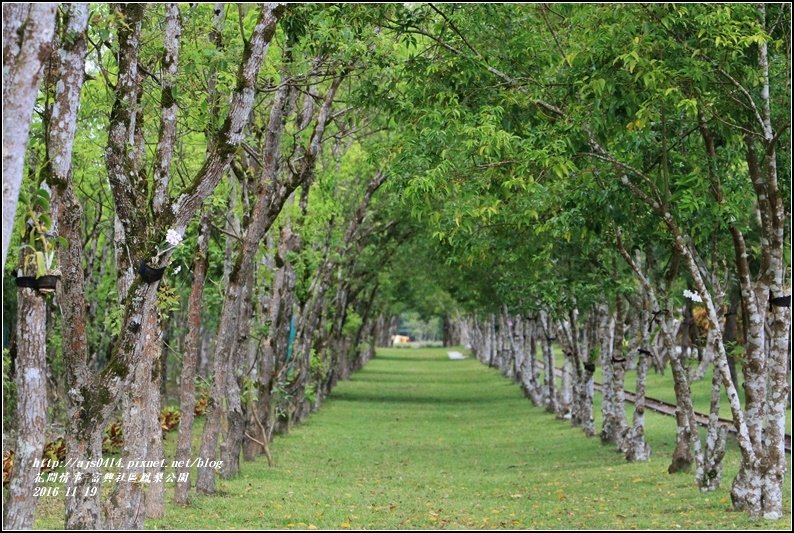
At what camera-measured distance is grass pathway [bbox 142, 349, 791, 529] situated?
48.4 ft

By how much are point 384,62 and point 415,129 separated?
866 mm

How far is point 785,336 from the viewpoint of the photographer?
44.9ft

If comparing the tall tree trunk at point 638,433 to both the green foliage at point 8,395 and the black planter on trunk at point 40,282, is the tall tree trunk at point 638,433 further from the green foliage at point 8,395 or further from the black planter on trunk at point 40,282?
the black planter on trunk at point 40,282

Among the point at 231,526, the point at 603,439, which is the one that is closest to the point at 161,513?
the point at 231,526

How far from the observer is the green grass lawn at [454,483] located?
14664 millimetres

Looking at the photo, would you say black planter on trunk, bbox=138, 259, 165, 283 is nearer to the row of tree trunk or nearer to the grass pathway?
the grass pathway

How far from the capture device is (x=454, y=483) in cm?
2003

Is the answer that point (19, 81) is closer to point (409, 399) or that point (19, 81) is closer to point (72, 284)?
point (72, 284)

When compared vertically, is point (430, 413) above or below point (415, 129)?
below

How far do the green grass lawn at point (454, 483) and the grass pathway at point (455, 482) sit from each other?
26mm

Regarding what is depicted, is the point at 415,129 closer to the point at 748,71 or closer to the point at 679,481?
the point at 748,71

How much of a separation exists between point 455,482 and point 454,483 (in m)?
0.17

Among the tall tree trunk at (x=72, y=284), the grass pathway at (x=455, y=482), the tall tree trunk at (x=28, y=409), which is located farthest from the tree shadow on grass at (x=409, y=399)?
the tall tree trunk at (x=28, y=409)

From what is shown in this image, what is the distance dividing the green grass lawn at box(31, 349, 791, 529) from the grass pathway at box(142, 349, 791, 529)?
26 millimetres
